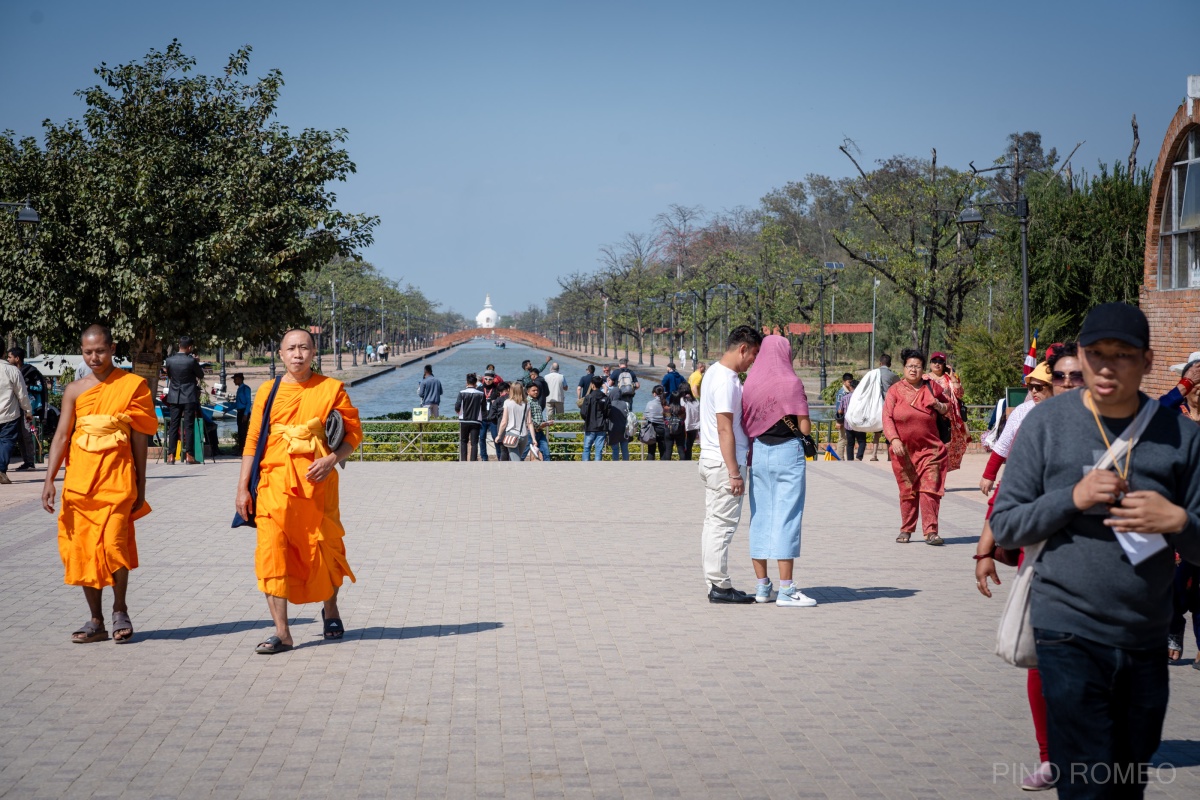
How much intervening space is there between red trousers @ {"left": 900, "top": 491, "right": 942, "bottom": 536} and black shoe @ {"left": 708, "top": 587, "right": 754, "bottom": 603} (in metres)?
2.99

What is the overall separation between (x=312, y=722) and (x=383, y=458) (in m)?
14.8

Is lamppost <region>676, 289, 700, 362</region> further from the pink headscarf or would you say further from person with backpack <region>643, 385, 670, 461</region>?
the pink headscarf

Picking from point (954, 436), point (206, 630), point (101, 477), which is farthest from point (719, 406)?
point (954, 436)

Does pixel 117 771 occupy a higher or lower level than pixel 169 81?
lower

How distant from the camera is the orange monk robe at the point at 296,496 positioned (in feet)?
20.6

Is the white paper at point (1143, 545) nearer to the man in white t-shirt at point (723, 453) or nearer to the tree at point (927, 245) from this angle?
the man in white t-shirt at point (723, 453)

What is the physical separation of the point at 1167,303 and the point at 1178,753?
65.2 ft

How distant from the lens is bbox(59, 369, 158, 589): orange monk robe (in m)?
6.50

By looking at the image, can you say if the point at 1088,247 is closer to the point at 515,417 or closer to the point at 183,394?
the point at 515,417

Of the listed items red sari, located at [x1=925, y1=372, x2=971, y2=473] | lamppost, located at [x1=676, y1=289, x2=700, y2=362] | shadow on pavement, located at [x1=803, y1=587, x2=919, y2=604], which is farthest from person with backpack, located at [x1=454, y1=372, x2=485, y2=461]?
lamppost, located at [x1=676, y1=289, x2=700, y2=362]

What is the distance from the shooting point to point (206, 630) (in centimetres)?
711

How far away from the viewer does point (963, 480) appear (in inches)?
633

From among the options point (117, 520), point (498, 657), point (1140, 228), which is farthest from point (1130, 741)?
point (1140, 228)

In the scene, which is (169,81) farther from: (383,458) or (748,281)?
(748,281)
